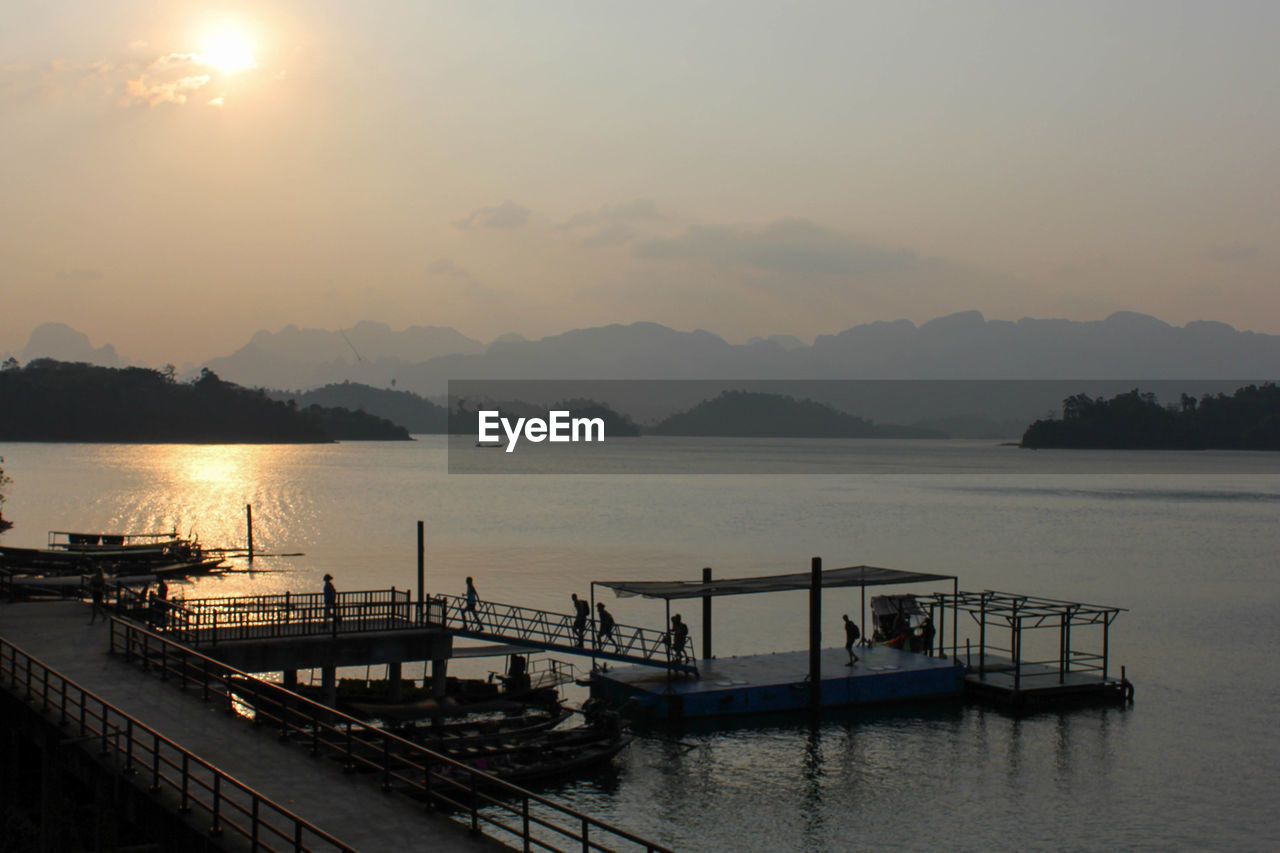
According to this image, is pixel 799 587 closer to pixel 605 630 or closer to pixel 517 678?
pixel 605 630

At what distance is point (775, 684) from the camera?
39625 mm

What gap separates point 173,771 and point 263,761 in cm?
136

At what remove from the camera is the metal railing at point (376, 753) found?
16266mm

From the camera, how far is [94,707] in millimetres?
21375

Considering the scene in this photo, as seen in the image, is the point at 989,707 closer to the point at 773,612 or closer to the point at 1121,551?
Answer: the point at 773,612

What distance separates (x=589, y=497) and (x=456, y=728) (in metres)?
139

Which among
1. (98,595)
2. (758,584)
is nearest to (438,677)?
(98,595)

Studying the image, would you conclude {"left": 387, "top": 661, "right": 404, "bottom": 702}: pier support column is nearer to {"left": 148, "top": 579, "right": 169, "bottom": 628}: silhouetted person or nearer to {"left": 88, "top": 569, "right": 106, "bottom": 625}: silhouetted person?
{"left": 148, "top": 579, "right": 169, "bottom": 628}: silhouetted person

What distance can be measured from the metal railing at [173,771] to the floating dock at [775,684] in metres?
19.3

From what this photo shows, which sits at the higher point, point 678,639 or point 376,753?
point 678,639

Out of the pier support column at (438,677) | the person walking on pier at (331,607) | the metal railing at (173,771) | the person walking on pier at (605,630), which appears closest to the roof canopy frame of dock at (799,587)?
the person walking on pier at (605,630)

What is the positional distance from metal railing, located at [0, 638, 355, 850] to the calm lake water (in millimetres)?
13483

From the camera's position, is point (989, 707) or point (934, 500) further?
point (934, 500)

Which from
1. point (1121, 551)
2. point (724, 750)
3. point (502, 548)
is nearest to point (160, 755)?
point (724, 750)
